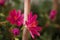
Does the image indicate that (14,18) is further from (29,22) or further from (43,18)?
(43,18)

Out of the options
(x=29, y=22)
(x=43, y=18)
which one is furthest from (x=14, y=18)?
(x=43, y=18)

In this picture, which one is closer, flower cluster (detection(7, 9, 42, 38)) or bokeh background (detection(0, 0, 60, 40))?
flower cluster (detection(7, 9, 42, 38))

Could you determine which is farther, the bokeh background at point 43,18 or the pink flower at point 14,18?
the bokeh background at point 43,18

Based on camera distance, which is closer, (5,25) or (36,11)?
(5,25)

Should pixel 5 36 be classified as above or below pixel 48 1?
below

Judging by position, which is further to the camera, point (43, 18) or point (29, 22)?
point (43, 18)

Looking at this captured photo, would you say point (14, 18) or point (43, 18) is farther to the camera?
point (43, 18)

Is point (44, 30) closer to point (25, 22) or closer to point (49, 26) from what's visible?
point (49, 26)

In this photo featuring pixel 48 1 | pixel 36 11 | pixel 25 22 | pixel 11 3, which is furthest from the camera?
pixel 48 1

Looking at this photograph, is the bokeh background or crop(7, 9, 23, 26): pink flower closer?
crop(7, 9, 23, 26): pink flower

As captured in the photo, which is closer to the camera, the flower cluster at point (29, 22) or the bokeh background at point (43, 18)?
the flower cluster at point (29, 22)

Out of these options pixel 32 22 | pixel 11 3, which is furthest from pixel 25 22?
pixel 11 3
